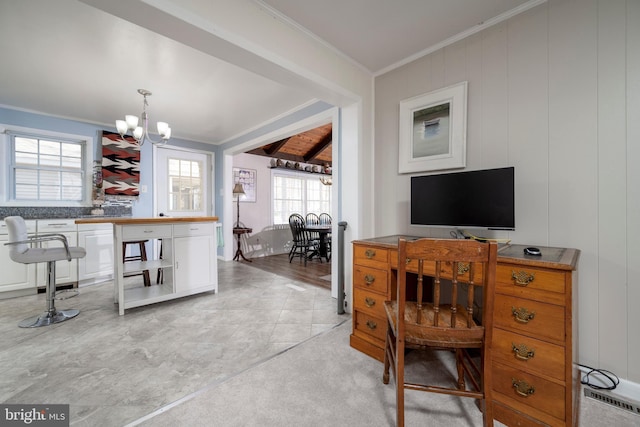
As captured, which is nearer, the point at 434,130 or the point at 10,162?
the point at 434,130

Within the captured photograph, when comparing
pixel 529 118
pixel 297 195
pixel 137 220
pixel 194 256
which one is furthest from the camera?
pixel 297 195

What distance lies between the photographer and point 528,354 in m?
1.19

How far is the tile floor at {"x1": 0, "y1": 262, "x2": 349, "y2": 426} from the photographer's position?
1400 mm

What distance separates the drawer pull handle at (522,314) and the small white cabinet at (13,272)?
4.91 meters

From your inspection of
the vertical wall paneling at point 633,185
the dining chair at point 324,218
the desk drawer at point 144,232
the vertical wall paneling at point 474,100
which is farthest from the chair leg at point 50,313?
the dining chair at point 324,218

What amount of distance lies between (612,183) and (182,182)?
226 inches

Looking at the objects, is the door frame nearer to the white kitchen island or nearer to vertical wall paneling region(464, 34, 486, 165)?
vertical wall paneling region(464, 34, 486, 165)

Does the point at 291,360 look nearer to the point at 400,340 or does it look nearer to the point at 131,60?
the point at 400,340

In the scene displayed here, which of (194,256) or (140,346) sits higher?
(194,256)

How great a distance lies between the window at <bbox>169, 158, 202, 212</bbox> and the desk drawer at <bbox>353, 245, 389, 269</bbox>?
4.34 m

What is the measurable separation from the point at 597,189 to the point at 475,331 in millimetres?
1265

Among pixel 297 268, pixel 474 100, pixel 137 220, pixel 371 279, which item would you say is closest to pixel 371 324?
pixel 371 279

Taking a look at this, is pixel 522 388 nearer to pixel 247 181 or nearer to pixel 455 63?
pixel 455 63

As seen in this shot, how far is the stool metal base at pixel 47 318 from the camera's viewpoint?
226 centimetres
